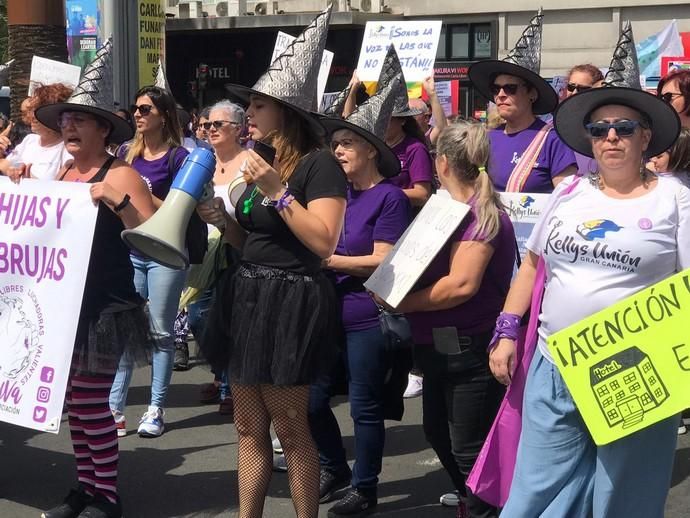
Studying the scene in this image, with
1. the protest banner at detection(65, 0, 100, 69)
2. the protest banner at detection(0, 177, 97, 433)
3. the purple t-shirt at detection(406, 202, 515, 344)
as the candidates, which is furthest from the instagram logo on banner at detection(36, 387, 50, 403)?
the protest banner at detection(65, 0, 100, 69)

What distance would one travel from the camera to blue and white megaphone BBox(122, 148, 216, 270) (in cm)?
391

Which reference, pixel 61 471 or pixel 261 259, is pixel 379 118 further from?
pixel 61 471

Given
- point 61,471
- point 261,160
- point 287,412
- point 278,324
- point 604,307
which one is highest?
point 261,160

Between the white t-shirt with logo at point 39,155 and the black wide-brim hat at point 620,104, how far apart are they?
290 centimetres

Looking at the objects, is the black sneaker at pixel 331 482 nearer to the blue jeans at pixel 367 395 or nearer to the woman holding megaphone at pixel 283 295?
the blue jeans at pixel 367 395

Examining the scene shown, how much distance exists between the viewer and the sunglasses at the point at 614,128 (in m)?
3.57

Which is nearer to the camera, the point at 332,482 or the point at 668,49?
the point at 332,482

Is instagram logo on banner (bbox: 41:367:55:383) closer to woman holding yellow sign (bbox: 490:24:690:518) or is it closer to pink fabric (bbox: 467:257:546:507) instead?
pink fabric (bbox: 467:257:546:507)

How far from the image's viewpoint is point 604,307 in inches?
138

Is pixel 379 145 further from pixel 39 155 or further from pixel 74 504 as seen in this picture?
pixel 39 155

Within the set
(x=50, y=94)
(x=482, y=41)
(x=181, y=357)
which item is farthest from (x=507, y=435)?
(x=482, y=41)

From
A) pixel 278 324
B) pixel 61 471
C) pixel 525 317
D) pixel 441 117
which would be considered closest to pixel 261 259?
pixel 278 324

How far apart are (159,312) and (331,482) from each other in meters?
1.67

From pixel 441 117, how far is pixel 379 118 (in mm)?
2468
